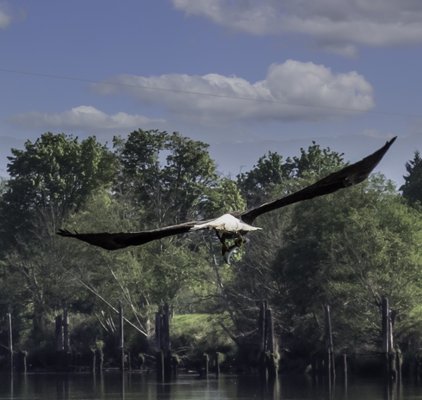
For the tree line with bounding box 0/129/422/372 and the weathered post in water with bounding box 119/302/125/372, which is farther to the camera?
the weathered post in water with bounding box 119/302/125/372

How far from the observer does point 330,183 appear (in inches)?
703

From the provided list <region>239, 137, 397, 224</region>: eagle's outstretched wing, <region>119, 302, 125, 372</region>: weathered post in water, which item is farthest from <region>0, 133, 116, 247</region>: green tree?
<region>239, 137, 397, 224</region>: eagle's outstretched wing

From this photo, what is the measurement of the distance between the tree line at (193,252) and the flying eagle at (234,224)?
52.3 meters

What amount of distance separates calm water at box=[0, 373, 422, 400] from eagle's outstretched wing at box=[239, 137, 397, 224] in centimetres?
4731

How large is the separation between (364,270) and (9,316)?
109 feet

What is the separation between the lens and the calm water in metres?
67.7

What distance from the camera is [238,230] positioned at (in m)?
15.1

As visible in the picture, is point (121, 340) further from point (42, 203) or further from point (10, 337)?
point (42, 203)

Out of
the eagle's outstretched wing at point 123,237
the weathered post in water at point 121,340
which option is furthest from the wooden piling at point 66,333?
the eagle's outstretched wing at point 123,237

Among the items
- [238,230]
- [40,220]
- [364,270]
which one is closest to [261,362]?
[364,270]

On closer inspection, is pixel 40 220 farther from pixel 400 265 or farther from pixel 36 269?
pixel 400 265

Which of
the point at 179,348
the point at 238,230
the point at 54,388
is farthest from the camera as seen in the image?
the point at 179,348

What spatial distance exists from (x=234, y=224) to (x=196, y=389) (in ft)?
196

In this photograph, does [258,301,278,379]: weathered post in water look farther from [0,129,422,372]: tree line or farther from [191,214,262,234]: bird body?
[191,214,262,234]: bird body
